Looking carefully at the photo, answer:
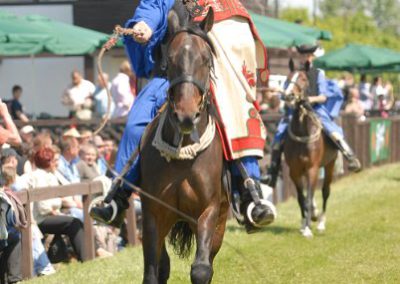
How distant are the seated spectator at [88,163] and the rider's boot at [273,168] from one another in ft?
11.9

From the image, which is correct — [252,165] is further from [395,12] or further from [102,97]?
[395,12]

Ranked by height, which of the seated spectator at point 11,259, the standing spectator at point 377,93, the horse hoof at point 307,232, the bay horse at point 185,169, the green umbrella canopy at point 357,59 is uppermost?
the bay horse at point 185,169

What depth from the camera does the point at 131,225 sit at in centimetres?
1394

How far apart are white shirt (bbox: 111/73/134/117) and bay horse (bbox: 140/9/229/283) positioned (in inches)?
427

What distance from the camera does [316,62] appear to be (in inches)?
1433

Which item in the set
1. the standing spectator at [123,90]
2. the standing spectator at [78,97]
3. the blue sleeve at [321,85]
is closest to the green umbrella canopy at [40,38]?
the standing spectator at [123,90]

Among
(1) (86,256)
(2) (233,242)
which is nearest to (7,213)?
(1) (86,256)

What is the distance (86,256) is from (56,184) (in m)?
0.88

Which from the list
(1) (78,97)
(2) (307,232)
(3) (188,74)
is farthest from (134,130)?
(1) (78,97)

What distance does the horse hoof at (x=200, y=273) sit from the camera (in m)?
7.67

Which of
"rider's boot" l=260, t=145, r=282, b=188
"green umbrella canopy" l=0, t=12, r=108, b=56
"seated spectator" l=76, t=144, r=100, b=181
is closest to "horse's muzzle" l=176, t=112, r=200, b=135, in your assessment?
"seated spectator" l=76, t=144, r=100, b=181

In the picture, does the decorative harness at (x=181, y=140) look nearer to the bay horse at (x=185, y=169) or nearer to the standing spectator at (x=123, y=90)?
the bay horse at (x=185, y=169)

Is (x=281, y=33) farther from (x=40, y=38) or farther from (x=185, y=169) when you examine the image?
(x=185, y=169)

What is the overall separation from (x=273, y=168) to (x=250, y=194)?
29.0ft
